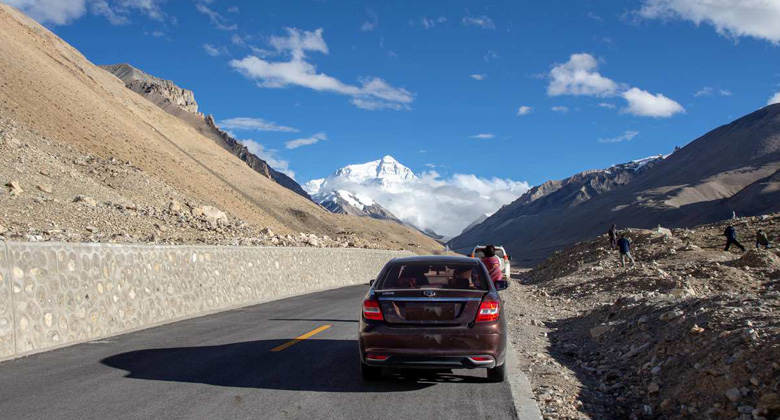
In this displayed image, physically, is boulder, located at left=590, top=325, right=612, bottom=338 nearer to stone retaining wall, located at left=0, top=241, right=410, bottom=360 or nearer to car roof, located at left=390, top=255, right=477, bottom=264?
car roof, located at left=390, top=255, right=477, bottom=264

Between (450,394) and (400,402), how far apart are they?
25.4 inches

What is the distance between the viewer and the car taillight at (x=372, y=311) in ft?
21.2

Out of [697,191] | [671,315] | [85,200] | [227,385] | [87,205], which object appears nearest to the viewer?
[227,385]

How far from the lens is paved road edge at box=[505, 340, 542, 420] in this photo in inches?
220

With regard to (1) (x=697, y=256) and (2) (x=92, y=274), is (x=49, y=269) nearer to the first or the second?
(2) (x=92, y=274)

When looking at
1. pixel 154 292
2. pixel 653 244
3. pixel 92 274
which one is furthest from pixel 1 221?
pixel 653 244

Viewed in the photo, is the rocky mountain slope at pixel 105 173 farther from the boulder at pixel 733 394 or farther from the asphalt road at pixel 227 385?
the boulder at pixel 733 394

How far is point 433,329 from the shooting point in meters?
6.30

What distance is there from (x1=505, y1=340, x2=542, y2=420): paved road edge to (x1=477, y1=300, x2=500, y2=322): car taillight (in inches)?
33.0

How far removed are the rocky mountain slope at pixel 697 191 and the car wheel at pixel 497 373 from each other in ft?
349

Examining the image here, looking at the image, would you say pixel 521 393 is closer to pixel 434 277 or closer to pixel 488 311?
pixel 488 311

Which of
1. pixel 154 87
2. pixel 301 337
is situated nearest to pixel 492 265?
pixel 301 337

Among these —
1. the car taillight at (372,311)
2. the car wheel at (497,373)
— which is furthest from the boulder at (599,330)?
the car taillight at (372,311)

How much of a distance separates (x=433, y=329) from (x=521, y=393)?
46.4 inches
